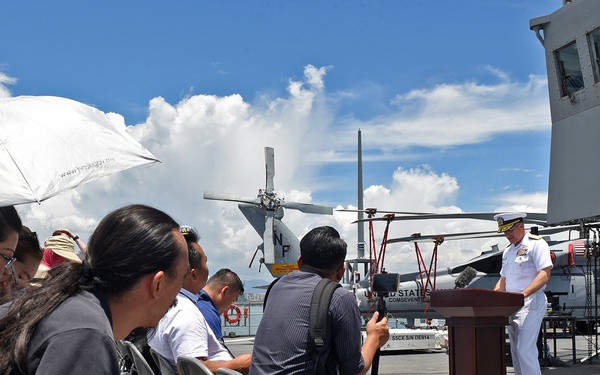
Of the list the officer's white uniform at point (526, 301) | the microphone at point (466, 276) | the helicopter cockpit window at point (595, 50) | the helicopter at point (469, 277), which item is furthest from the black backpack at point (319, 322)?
the microphone at point (466, 276)

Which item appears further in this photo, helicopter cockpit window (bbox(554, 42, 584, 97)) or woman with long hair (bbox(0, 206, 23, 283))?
helicopter cockpit window (bbox(554, 42, 584, 97))

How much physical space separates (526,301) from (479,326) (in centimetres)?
231

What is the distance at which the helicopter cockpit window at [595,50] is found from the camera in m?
8.75

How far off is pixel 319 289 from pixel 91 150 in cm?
130

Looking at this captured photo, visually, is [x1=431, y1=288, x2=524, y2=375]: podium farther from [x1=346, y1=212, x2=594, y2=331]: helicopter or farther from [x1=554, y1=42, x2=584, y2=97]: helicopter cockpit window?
[x1=346, y1=212, x2=594, y2=331]: helicopter

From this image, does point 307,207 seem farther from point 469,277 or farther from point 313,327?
point 313,327

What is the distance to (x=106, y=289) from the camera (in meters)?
→ 1.77

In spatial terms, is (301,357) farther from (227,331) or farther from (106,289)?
(227,331)

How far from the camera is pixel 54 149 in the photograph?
3.35m

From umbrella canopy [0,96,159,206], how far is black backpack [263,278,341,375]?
3.43 feet

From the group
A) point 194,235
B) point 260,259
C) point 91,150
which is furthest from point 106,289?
point 260,259

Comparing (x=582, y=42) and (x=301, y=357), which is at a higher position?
(x=582, y=42)

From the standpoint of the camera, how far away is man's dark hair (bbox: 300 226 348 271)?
3703 millimetres

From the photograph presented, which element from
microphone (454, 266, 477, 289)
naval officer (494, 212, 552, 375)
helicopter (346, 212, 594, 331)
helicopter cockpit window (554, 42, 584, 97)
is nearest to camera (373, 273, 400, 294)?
naval officer (494, 212, 552, 375)
